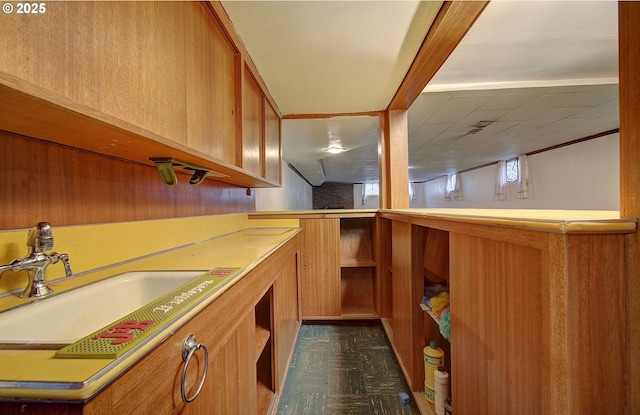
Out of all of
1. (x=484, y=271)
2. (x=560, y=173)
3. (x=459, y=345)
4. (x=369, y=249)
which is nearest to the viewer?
(x=484, y=271)

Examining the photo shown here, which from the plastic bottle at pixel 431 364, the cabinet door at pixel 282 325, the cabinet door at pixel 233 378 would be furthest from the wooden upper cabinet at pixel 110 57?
the plastic bottle at pixel 431 364

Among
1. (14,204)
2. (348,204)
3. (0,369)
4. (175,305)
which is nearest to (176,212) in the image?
(14,204)

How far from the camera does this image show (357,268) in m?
2.70

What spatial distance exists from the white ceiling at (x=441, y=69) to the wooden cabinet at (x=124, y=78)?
36 centimetres

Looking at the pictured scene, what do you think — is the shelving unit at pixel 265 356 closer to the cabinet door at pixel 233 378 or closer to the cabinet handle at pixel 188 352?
the cabinet door at pixel 233 378

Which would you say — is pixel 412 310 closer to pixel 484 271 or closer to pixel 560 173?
pixel 484 271

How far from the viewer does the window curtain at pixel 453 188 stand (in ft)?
28.5

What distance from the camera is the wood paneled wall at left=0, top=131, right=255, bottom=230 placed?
649 millimetres

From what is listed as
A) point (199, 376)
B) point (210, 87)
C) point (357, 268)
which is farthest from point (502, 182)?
point (199, 376)

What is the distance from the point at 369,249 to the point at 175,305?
2368mm

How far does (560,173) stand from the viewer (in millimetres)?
5008

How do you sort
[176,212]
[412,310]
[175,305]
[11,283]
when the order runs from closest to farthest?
[175,305] < [11,283] < [176,212] < [412,310]

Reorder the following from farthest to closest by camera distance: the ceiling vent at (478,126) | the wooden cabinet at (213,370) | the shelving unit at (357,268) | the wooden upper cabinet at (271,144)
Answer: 1. the ceiling vent at (478,126)
2. the shelving unit at (357,268)
3. the wooden upper cabinet at (271,144)
4. the wooden cabinet at (213,370)

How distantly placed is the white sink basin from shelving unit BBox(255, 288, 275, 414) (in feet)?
1.98
